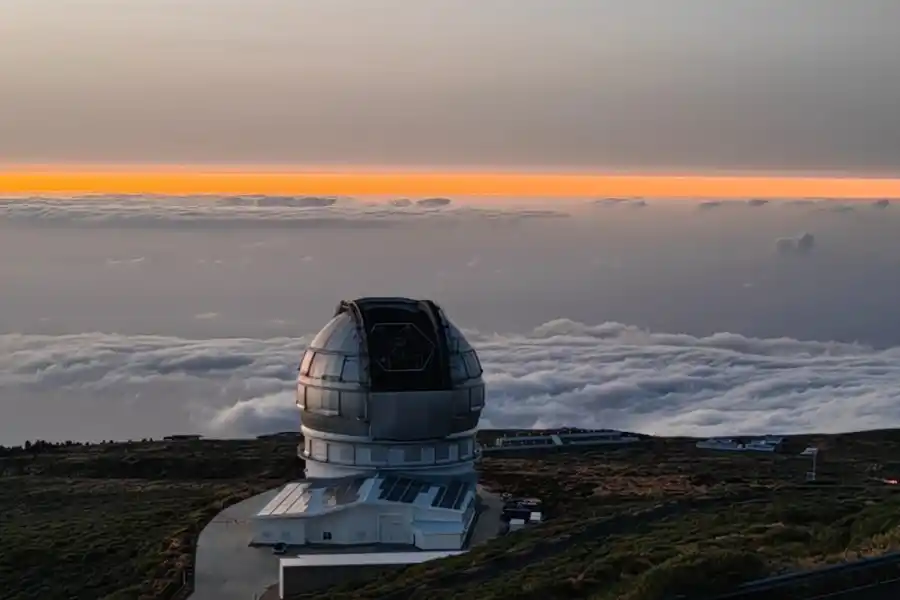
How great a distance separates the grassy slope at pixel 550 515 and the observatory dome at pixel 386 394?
12.6 feet

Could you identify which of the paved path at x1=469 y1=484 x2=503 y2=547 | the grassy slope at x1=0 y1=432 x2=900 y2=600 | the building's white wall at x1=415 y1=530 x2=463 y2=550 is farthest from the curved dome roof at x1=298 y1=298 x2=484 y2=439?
the grassy slope at x1=0 y1=432 x2=900 y2=600

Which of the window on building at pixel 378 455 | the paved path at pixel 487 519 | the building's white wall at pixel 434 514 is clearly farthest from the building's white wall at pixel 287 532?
the paved path at pixel 487 519

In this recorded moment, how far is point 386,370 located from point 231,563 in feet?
21.5

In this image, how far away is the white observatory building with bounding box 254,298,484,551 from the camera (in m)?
27.5

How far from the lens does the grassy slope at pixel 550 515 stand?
1708 centimetres

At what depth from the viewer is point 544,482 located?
37781 millimetres

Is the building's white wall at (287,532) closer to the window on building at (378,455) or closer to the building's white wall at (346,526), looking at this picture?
the building's white wall at (346,526)

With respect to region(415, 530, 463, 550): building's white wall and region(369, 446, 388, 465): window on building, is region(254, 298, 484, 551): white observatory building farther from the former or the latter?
region(415, 530, 463, 550): building's white wall

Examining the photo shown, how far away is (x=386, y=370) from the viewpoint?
29.8 m

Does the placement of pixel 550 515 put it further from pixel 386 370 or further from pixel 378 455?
pixel 386 370

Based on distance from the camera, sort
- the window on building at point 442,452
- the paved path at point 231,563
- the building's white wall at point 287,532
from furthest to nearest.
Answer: the window on building at point 442,452 → the building's white wall at point 287,532 → the paved path at point 231,563

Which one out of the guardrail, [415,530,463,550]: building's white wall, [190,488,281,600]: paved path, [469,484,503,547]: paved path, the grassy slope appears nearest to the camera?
the guardrail

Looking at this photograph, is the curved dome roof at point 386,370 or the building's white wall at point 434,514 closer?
the building's white wall at point 434,514

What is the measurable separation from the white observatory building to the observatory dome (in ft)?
0.10
